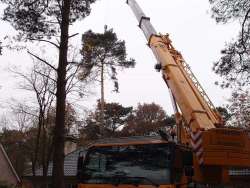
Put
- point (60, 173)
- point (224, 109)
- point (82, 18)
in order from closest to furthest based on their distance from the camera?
1. point (60, 173)
2. point (82, 18)
3. point (224, 109)

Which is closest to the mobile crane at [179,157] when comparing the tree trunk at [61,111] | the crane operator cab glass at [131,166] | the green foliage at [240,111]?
the crane operator cab glass at [131,166]

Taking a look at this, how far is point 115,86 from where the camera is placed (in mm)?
37125

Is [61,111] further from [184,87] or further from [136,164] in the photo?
[136,164]

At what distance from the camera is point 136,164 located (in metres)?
9.52

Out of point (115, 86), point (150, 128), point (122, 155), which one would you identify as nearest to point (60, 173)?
point (122, 155)

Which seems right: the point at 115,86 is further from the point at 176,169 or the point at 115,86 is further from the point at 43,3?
the point at 176,169

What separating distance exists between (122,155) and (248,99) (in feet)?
88.2

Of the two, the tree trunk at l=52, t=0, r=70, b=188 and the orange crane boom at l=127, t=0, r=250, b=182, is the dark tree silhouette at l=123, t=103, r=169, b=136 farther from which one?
the orange crane boom at l=127, t=0, r=250, b=182

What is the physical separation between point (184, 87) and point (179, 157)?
10.2 feet

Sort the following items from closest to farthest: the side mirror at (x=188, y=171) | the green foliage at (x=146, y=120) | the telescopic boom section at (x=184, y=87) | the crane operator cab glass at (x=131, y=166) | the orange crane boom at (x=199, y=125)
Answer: the crane operator cab glass at (x=131, y=166)
the side mirror at (x=188, y=171)
the orange crane boom at (x=199, y=125)
the telescopic boom section at (x=184, y=87)
the green foliage at (x=146, y=120)

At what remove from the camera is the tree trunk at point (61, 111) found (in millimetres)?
14336

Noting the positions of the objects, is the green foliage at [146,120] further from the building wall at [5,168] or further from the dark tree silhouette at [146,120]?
the building wall at [5,168]

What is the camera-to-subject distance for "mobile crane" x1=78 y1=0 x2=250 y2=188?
9195mm

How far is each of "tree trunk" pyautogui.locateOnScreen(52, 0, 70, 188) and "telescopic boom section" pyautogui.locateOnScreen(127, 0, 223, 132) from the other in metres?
2.84
